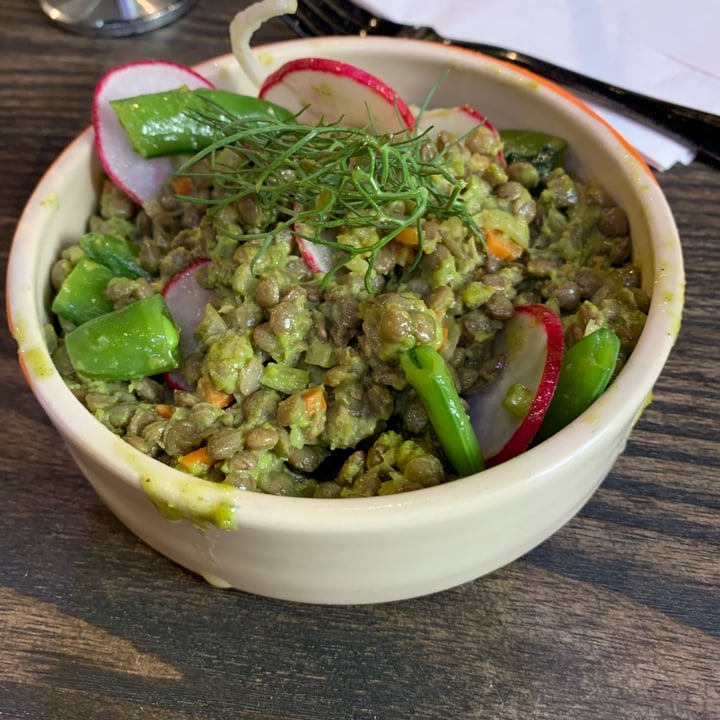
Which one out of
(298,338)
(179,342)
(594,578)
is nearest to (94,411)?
(179,342)

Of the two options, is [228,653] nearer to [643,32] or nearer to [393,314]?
[393,314]

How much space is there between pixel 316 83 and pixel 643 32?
95 centimetres

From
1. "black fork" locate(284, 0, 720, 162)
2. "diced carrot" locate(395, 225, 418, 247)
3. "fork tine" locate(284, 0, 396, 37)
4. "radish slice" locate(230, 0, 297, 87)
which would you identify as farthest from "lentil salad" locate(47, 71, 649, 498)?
"fork tine" locate(284, 0, 396, 37)

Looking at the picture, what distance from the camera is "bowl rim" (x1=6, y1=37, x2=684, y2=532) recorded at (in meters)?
0.91

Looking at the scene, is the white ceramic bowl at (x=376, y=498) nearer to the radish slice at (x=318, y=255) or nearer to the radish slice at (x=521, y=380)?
the radish slice at (x=521, y=380)

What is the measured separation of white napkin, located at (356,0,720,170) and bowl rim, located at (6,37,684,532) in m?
0.53

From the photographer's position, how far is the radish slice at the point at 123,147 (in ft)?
4.41

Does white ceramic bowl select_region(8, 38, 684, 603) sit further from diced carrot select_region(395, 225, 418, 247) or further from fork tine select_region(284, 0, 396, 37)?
fork tine select_region(284, 0, 396, 37)

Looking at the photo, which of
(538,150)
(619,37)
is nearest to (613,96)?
(619,37)

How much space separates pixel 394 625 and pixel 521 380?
380 mm

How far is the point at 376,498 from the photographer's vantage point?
0.92m

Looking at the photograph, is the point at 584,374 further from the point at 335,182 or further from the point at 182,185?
the point at 182,185

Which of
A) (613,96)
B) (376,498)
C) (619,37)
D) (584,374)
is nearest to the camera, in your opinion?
(376,498)

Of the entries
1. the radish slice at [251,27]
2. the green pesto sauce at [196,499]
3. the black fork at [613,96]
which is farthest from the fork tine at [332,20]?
the green pesto sauce at [196,499]
